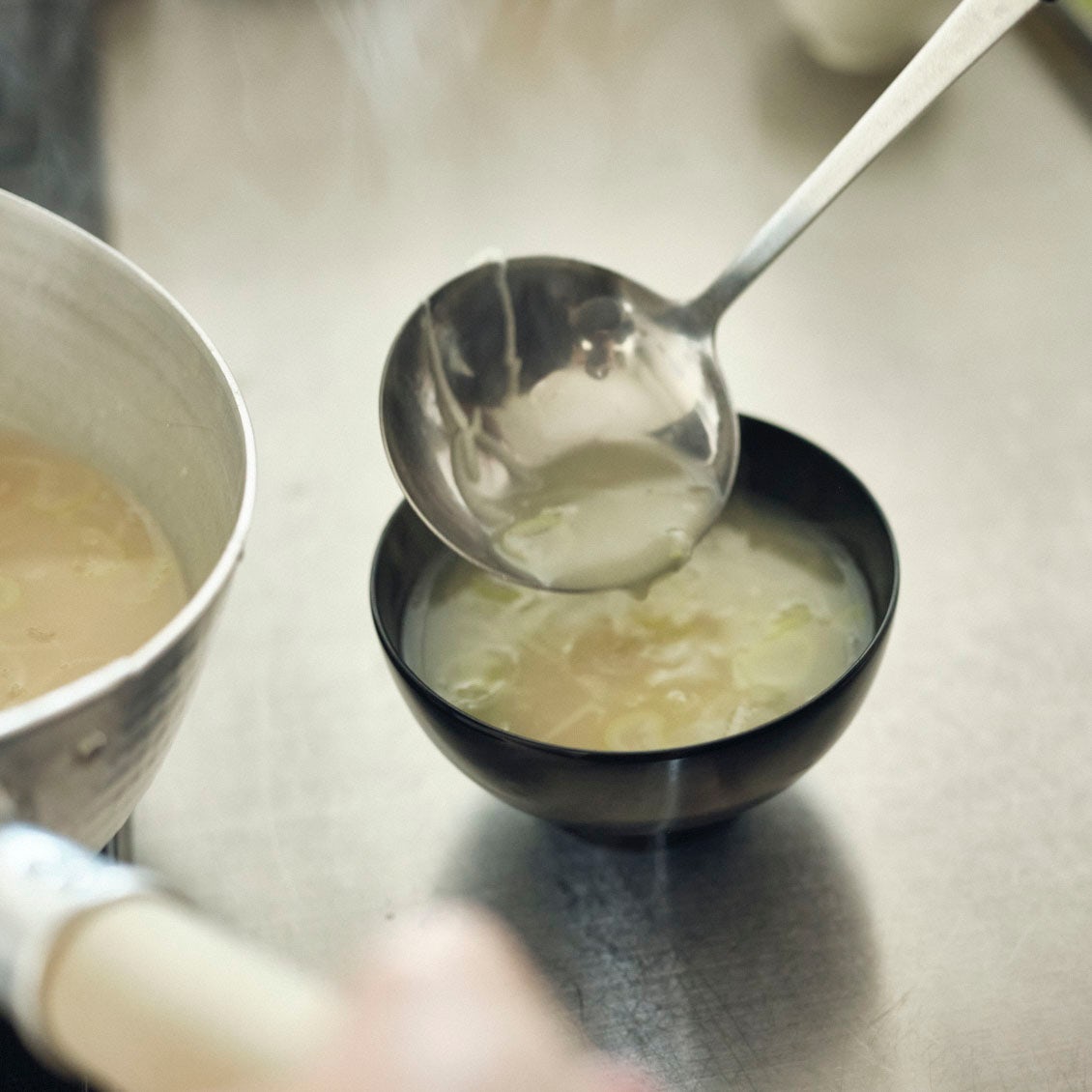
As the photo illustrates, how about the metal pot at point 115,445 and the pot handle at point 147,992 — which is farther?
the metal pot at point 115,445

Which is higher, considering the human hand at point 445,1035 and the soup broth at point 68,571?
the human hand at point 445,1035

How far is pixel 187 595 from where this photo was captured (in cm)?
70

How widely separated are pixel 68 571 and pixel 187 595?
2.6 inches

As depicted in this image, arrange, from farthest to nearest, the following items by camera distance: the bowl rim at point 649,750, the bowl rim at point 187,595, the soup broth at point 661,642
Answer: the soup broth at point 661,642 < the bowl rim at point 649,750 < the bowl rim at point 187,595

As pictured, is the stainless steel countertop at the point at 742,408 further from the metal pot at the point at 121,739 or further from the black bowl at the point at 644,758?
the metal pot at the point at 121,739

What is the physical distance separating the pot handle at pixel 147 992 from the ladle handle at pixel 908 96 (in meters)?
0.54

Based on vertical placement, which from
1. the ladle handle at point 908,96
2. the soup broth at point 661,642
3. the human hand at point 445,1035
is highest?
the ladle handle at point 908,96

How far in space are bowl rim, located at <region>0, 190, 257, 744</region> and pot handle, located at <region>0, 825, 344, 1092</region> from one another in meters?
0.05

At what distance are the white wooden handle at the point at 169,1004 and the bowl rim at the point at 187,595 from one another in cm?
7

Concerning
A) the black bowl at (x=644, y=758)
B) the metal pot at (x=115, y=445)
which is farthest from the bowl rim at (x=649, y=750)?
the metal pot at (x=115, y=445)

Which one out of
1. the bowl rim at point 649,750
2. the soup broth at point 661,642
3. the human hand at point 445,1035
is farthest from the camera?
the soup broth at point 661,642

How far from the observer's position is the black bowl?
0.66 metres

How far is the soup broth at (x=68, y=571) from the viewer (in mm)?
671

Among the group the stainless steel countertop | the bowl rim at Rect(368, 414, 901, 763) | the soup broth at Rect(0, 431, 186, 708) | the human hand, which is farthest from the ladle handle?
the human hand
